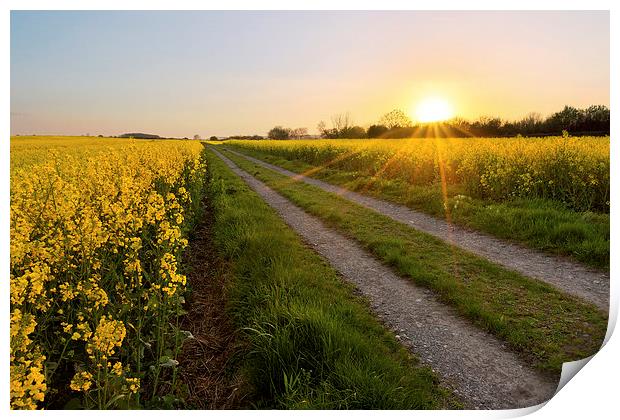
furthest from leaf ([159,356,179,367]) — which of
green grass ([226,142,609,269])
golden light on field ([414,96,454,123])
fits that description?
green grass ([226,142,609,269])

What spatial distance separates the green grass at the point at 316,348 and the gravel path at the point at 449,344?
0.19m

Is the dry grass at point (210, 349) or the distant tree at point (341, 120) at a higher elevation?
the distant tree at point (341, 120)

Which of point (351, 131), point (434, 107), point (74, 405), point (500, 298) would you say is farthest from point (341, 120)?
point (74, 405)

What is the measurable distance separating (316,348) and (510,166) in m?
8.78

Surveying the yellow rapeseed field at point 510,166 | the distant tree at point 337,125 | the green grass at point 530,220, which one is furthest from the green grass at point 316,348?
the yellow rapeseed field at point 510,166

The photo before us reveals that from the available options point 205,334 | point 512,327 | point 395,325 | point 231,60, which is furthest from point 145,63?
point 512,327

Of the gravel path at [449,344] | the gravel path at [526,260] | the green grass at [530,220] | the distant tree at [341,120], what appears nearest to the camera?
the gravel path at [449,344]

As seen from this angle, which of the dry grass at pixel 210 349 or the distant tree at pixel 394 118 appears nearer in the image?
the dry grass at pixel 210 349

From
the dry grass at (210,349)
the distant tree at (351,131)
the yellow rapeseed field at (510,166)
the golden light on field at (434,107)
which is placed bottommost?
the dry grass at (210,349)

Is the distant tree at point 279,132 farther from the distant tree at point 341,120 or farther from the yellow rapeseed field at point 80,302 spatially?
the yellow rapeseed field at point 80,302

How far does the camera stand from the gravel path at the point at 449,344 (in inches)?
131

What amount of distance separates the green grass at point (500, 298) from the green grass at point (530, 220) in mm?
1282

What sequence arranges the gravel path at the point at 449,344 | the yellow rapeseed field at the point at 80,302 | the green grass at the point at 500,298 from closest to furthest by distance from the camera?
the yellow rapeseed field at the point at 80,302
the gravel path at the point at 449,344
the green grass at the point at 500,298

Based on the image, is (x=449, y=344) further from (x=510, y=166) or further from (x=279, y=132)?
(x=279, y=132)
